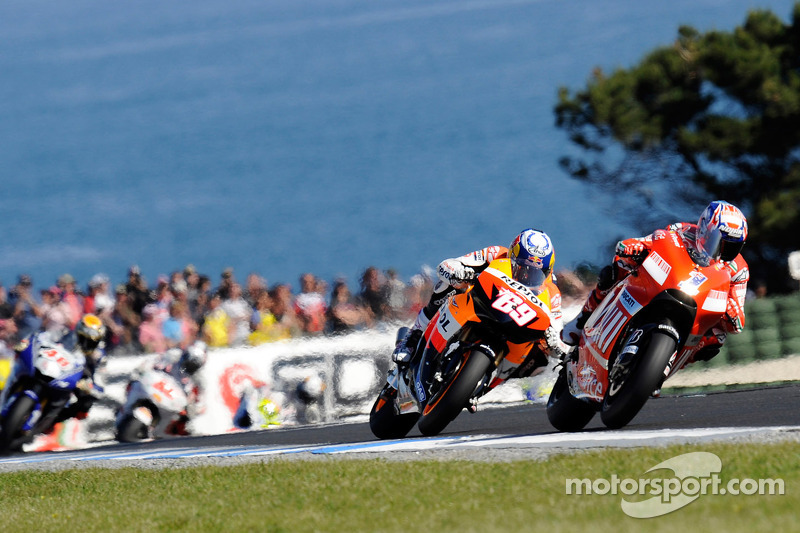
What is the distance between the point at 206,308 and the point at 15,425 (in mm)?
3643

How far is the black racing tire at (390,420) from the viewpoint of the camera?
9367 millimetres

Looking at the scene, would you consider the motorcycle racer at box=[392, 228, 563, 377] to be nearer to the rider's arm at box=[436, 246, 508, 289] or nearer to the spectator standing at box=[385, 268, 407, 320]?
the rider's arm at box=[436, 246, 508, 289]

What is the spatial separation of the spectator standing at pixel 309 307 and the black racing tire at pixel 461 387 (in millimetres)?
6719

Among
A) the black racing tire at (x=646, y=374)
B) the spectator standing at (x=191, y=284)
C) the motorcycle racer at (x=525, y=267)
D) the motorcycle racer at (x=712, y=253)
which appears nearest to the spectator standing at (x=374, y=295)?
the spectator standing at (x=191, y=284)

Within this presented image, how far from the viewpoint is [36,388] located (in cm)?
1193

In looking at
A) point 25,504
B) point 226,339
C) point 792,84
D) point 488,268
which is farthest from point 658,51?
point 25,504

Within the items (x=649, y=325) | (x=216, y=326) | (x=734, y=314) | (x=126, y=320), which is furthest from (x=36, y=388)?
(x=734, y=314)

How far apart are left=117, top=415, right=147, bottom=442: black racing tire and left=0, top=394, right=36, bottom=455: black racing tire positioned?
138 cm

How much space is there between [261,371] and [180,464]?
5.97 meters

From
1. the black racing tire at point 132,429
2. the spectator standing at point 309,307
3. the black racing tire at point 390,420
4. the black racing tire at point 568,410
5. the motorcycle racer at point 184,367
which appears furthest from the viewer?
the spectator standing at point 309,307

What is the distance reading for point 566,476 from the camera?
5621mm

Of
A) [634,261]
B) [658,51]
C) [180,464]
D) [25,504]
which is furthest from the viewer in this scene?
[658,51]

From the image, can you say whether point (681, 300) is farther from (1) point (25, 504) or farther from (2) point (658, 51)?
(2) point (658, 51)

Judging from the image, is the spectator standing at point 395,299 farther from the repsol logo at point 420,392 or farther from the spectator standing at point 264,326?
the repsol logo at point 420,392
